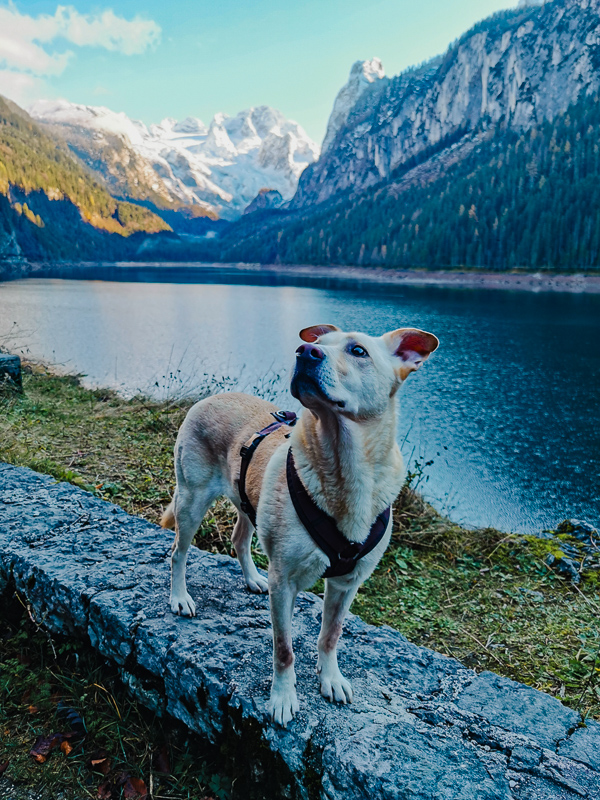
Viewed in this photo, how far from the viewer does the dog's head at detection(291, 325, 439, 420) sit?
2.28 m

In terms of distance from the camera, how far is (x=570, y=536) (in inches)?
289

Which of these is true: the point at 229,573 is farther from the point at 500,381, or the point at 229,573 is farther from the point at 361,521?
the point at 500,381

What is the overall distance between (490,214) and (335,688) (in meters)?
127

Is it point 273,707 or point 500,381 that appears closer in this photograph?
point 273,707

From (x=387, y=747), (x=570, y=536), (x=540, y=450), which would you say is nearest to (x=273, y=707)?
(x=387, y=747)

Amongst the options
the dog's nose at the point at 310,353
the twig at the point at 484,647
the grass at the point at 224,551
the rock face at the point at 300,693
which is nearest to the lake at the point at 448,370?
the grass at the point at 224,551

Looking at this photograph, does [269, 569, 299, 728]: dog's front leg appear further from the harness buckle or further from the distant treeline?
the distant treeline

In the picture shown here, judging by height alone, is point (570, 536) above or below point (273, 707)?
below

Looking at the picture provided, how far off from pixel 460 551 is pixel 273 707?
4282mm

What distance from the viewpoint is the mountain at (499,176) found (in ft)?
328

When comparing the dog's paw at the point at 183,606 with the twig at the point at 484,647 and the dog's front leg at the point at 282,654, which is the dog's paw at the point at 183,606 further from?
the twig at the point at 484,647

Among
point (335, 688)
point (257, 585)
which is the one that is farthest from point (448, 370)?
point (335, 688)

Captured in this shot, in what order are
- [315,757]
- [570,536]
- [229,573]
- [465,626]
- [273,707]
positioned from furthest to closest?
[570,536], [465,626], [229,573], [273,707], [315,757]

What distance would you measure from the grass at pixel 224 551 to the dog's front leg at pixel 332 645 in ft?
2.48
